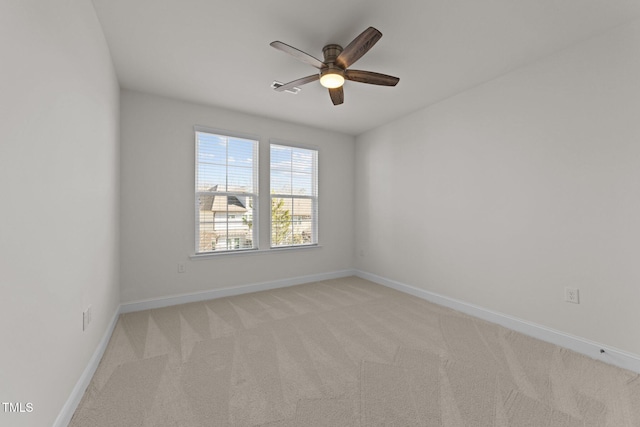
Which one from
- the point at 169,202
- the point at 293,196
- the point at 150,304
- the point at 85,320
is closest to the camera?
the point at 85,320

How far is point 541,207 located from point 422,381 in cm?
196

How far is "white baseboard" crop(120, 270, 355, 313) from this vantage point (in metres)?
3.20

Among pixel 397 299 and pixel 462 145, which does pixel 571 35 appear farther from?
pixel 397 299

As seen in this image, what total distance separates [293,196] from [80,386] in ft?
10.6

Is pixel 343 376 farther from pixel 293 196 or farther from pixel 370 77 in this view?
pixel 293 196

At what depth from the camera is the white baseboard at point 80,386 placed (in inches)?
56.2

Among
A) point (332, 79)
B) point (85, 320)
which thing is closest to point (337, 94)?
point (332, 79)

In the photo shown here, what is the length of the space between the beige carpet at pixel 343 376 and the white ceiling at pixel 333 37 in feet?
8.58

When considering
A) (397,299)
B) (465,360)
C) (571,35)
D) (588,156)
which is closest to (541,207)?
(588,156)

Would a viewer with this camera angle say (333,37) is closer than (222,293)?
Yes

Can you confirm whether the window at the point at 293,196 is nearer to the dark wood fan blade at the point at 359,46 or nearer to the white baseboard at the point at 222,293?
the white baseboard at the point at 222,293

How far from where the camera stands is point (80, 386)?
5.51 feet

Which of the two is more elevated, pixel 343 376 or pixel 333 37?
pixel 333 37

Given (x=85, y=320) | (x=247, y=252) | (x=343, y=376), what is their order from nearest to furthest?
1. (x=85, y=320)
2. (x=343, y=376)
3. (x=247, y=252)
